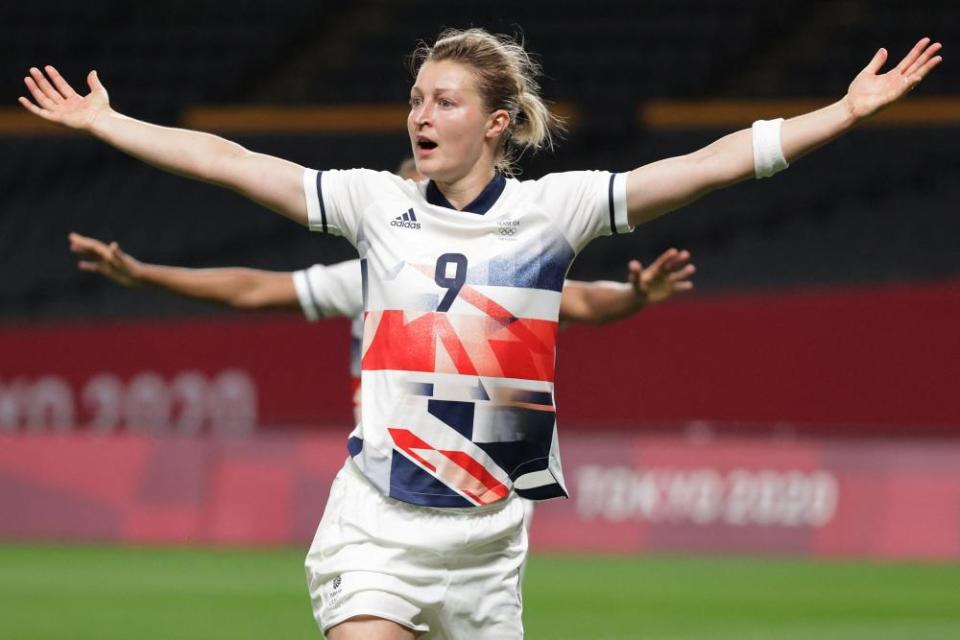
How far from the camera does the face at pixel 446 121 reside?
16.4 feet

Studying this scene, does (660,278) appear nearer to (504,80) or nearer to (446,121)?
(504,80)

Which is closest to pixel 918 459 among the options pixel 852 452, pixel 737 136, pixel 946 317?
pixel 852 452

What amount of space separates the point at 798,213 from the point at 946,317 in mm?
3298

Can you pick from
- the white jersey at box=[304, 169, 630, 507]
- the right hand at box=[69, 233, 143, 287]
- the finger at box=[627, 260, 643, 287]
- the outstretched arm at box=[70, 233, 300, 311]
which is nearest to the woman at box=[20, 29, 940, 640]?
the white jersey at box=[304, 169, 630, 507]

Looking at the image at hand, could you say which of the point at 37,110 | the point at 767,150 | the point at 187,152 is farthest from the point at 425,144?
the point at 37,110

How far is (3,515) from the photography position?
49.7 ft

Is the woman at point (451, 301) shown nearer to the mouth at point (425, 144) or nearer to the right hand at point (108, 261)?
the mouth at point (425, 144)

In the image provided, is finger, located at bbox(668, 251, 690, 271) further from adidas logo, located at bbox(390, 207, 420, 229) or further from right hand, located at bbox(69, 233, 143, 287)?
right hand, located at bbox(69, 233, 143, 287)

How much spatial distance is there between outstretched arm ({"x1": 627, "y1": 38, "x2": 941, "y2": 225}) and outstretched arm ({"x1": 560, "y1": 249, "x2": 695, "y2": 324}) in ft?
4.46

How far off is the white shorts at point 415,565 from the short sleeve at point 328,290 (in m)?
3.14

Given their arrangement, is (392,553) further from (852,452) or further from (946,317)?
(946,317)

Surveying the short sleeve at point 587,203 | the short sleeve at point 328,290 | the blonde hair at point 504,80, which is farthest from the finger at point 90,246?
the short sleeve at point 587,203

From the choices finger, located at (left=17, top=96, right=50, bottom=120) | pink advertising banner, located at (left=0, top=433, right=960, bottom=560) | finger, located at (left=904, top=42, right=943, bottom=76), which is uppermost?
finger, located at (left=904, top=42, right=943, bottom=76)

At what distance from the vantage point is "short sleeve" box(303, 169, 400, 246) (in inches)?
199
